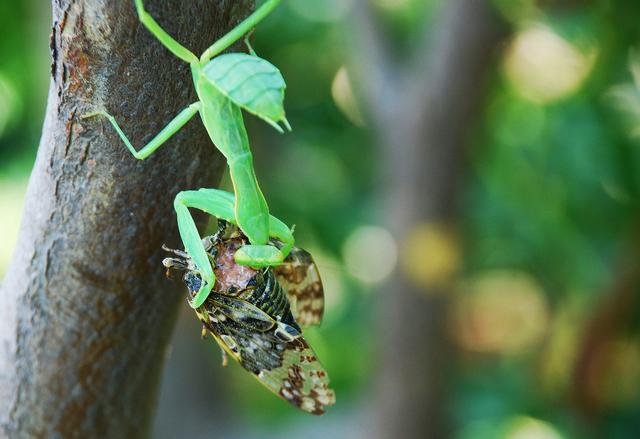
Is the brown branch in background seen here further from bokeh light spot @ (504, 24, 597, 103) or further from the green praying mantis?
the green praying mantis

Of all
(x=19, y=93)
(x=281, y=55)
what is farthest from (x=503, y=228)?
(x=19, y=93)

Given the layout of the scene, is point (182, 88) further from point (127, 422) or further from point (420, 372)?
point (420, 372)

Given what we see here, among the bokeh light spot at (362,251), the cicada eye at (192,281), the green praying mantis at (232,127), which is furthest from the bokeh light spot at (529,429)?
the cicada eye at (192,281)

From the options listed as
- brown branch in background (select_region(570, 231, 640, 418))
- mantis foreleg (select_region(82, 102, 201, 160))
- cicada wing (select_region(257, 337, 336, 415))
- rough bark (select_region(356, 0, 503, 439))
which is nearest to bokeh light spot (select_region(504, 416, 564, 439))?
brown branch in background (select_region(570, 231, 640, 418))

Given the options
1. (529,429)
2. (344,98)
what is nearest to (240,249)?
(529,429)

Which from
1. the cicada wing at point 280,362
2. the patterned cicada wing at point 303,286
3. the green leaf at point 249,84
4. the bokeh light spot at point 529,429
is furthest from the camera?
the bokeh light spot at point 529,429

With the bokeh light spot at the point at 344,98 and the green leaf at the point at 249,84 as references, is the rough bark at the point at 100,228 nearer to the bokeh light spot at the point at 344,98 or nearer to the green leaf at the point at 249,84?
the green leaf at the point at 249,84
